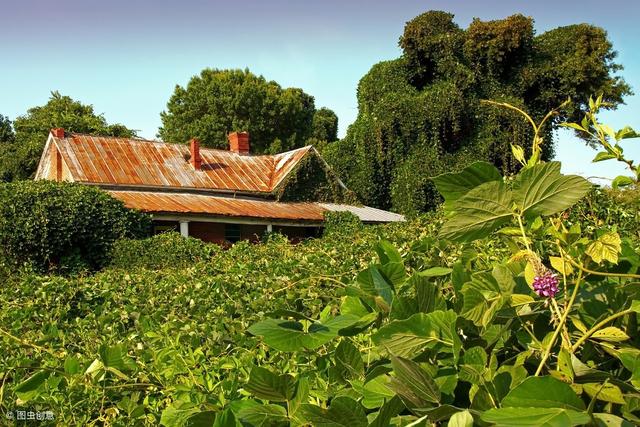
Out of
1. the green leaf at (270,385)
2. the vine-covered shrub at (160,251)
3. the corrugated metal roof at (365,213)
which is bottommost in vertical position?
the vine-covered shrub at (160,251)

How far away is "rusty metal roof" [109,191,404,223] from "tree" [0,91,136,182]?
1971 centimetres

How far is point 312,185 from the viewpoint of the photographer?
27.2 metres

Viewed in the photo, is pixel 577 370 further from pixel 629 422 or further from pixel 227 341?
pixel 227 341

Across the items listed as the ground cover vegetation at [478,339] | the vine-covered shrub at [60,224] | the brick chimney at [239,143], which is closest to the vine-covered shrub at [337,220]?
the brick chimney at [239,143]

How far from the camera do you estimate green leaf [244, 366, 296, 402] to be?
954 millimetres

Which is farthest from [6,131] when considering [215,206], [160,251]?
[160,251]

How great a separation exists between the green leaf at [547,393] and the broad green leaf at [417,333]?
0.76 ft

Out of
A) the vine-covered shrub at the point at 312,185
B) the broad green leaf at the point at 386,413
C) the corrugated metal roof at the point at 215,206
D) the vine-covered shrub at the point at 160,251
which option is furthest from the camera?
the vine-covered shrub at the point at 312,185

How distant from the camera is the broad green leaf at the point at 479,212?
0.88 meters

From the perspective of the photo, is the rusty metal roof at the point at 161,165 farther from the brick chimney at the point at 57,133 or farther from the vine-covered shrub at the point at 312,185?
the vine-covered shrub at the point at 312,185

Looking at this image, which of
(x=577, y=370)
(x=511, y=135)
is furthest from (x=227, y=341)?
(x=511, y=135)

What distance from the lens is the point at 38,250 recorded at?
1833 centimetres

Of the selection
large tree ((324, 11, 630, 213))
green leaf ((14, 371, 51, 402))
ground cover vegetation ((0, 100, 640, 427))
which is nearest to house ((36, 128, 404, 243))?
large tree ((324, 11, 630, 213))

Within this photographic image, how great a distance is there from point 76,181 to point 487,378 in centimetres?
2250
